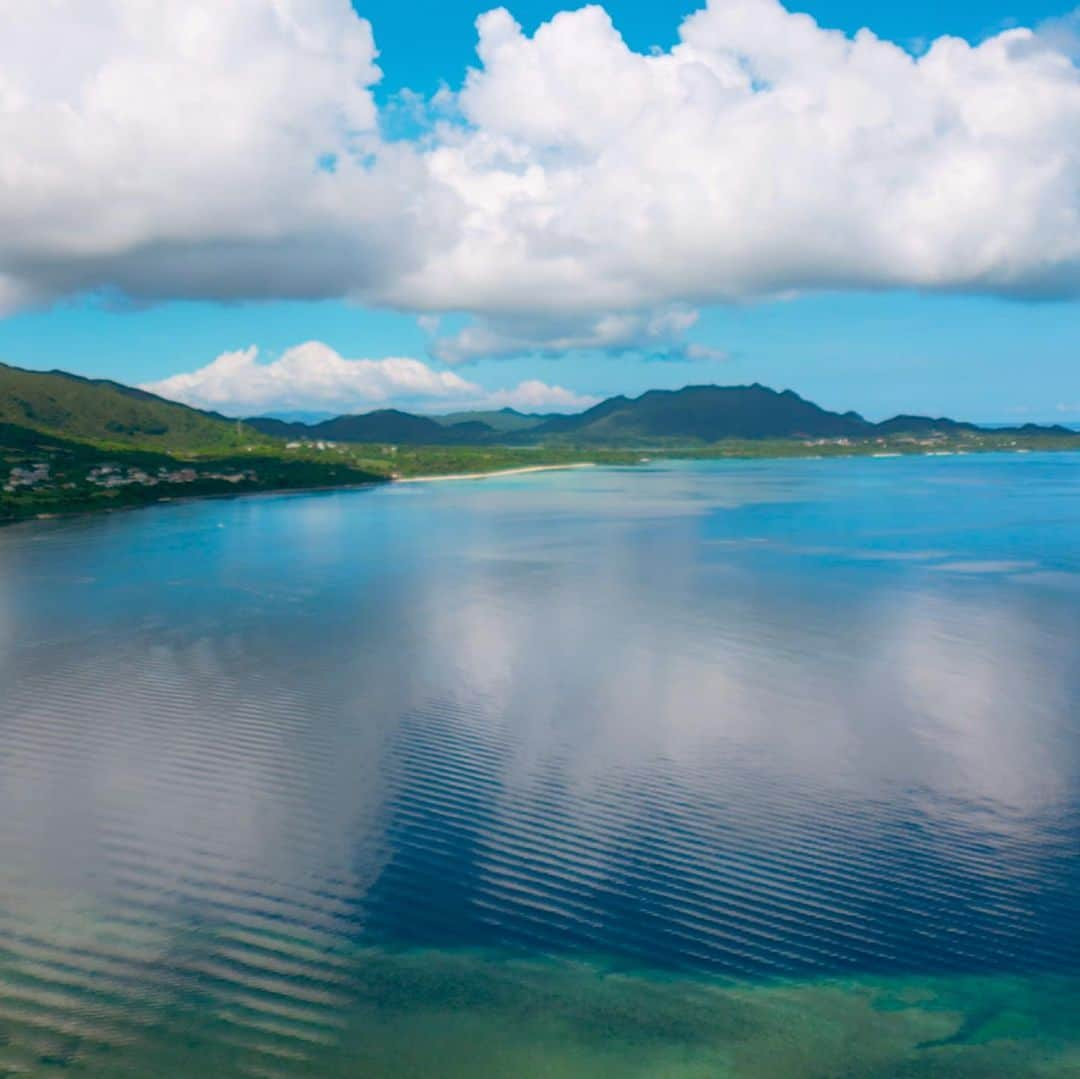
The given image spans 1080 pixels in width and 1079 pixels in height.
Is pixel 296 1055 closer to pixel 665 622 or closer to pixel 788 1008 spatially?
pixel 788 1008

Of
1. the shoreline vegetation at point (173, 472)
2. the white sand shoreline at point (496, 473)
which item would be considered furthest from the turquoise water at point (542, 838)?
the white sand shoreline at point (496, 473)

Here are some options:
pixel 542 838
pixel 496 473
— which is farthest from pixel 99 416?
pixel 542 838

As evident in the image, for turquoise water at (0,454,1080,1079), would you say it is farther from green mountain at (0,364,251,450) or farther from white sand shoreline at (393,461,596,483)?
green mountain at (0,364,251,450)

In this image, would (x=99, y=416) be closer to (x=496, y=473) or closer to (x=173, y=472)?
(x=173, y=472)

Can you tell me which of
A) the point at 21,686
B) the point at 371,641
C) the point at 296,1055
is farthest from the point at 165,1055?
the point at 371,641

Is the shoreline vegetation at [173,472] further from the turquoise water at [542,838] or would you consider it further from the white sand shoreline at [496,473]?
the turquoise water at [542,838]

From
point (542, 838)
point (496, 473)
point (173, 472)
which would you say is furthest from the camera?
point (496, 473)

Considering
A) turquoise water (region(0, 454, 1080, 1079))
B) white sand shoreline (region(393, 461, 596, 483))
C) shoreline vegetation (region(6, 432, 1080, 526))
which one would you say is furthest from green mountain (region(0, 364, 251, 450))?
turquoise water (region(0, 454, 1080, 1079))
